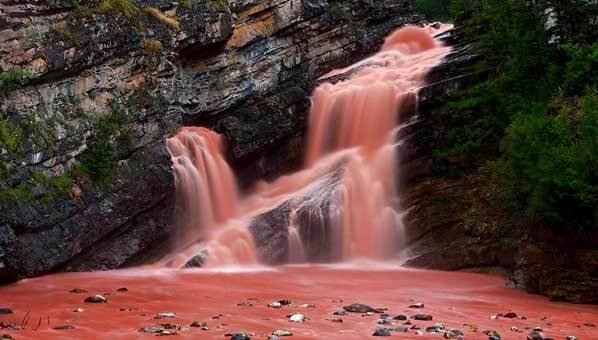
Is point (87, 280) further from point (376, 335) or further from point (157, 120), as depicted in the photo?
point (376, 335)

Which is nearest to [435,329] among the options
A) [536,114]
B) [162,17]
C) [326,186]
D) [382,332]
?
[382,332]

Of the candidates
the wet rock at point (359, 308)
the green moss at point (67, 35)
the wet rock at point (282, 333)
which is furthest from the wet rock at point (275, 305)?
the green moss at point (67, 35)

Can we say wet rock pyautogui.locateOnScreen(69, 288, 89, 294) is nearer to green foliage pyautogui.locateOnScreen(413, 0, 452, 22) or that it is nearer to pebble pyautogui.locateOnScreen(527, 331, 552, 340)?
pebble pyautogui.locateOnScreen(527, 331, 552, 340)

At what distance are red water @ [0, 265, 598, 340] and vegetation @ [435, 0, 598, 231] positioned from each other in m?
2.49

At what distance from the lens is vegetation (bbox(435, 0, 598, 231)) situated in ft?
49.1

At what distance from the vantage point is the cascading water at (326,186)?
859 inches

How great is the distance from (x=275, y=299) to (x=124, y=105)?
11.9 meters

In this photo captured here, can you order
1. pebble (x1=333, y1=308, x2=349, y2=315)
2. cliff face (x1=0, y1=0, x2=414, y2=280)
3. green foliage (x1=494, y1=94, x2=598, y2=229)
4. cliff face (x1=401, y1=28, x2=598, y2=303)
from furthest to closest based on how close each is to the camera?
cliff face (x1=0, y1=0, x2=414, y2=280) → cliff face (x1=401, y1=28, x2=598, y2=303) → green foliage (x1=494, y1=94, x2=598, y2=229) → pebble (x1=333, y1=308, x2=349, y2=315)

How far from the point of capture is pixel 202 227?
22922 millimetres

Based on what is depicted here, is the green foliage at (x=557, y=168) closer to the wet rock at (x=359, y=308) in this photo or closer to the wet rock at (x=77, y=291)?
the wet rock at (x=359, y=308)

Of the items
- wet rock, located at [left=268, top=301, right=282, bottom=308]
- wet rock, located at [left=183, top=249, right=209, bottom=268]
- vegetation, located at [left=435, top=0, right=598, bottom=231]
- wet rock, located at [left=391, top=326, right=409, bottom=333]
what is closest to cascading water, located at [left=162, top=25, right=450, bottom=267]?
wet rock, located at [left=183, top=249, right=209, bottom=268]

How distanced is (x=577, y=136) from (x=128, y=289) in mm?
11716

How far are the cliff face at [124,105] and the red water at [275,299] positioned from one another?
183 cm

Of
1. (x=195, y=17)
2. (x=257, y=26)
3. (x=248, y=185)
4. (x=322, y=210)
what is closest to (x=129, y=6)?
(x=195, y=17)
